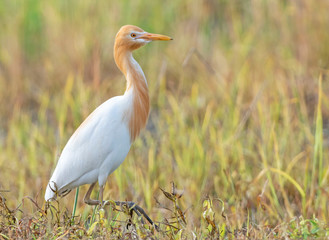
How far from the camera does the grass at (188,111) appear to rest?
2.98 meters

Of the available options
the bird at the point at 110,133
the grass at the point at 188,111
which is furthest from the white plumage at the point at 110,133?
the grass at the point at 188,111

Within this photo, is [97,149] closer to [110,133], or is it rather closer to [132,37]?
[110,133]

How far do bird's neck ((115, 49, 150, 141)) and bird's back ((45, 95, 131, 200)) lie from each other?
3cm

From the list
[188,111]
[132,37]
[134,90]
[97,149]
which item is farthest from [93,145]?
[188,111]

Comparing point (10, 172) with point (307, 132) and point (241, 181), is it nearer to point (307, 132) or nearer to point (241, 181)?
point (241, 181)

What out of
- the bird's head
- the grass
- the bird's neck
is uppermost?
the bird's head

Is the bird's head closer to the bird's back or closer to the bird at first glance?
the bird

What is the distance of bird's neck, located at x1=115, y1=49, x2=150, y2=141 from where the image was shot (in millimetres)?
2393

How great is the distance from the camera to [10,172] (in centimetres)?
372

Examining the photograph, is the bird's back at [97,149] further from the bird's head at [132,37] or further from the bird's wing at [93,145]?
the bird's head at [132,37]

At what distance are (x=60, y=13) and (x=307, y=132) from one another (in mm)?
2554

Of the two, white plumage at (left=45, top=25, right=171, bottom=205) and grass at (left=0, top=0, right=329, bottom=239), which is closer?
white plumage at (left=45, top=25, right=171, bottom=205)

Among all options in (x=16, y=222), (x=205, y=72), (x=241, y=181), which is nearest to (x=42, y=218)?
(x=16, y=222)

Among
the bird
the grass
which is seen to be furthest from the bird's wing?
the grass
